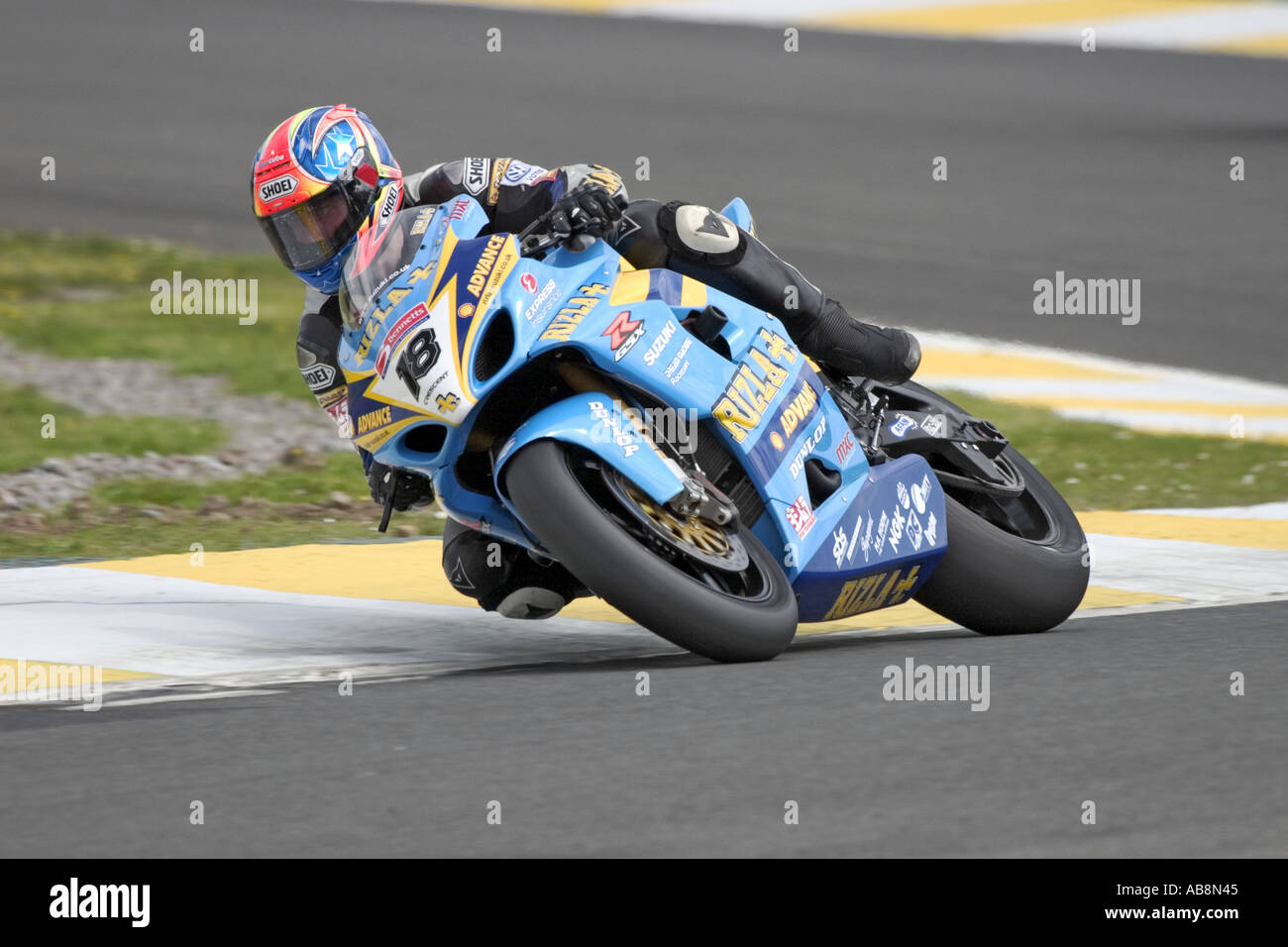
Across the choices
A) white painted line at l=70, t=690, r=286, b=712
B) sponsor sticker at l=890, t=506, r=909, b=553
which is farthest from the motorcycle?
white painted line at l=70, t=690, r=286, b=712

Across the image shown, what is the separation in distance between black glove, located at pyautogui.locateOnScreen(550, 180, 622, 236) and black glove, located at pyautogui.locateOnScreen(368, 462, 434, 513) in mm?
793

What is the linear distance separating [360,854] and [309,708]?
1399 mm

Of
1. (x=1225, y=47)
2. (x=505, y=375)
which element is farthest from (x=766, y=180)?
(x=505, y=375)

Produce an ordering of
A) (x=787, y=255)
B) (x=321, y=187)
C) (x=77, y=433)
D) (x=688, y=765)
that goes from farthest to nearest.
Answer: (x=787, y=255) < (x=77, y=433) < (x=321, y=187) < (x=688, y=765)

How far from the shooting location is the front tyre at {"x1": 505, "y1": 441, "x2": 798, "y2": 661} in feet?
16.9

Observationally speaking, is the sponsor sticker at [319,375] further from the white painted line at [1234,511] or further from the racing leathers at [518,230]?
the white painted line at [1234,511]

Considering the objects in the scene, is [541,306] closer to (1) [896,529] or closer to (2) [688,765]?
(1) [896,529]

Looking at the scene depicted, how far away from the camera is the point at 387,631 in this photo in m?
6.57

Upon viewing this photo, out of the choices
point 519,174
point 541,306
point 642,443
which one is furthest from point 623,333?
point 519,174

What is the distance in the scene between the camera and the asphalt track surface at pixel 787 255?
13.5ft

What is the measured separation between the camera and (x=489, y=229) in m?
6.14

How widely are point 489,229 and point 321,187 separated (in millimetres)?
635

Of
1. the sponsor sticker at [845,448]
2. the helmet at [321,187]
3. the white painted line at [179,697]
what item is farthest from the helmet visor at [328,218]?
the sponsor sticker at [845,448]

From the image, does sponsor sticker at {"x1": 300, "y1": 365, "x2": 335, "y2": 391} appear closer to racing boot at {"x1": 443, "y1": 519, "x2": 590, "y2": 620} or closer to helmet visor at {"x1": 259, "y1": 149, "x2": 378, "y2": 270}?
helmet visor at {"x1": 259, "y1": 149, "x2": 378, "y2": 270}
